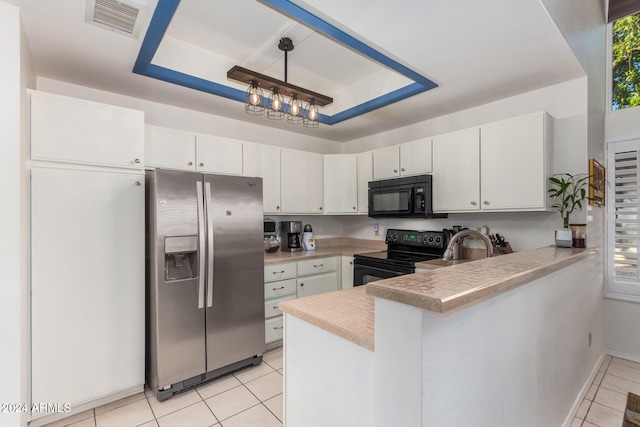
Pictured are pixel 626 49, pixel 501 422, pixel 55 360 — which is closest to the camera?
pixel 501 422

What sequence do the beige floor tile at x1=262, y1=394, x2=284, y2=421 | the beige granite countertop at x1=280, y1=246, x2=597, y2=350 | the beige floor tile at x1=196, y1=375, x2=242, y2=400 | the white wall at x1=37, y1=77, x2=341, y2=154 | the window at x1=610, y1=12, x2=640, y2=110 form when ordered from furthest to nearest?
the window at x1=610, y1=12, x2=640, y2=110 < the white wall at x1=37, y1=77, x2=341, y2=154 < the beige floor tile at x1=196, y1=375, x2=242, y2=400 < the beige floor tile at x1=262, y1=394, x2=284, y2=421 < the beige granite countertop at x1=280, y1=246, x2=597, y2=350

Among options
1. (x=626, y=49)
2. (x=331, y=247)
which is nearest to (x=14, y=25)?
(x=331, y=247)

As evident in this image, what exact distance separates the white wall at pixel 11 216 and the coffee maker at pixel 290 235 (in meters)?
2.34

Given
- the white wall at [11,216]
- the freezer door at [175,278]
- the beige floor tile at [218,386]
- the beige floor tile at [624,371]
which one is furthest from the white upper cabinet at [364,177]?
the white wall at [11,216]

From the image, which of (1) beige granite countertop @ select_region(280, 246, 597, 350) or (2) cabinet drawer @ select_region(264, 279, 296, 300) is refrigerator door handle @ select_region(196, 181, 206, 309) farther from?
(1) beige granite countertop @ select_region(280, 246, 597, 350)

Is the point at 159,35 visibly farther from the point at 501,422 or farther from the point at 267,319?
the point at 501,422

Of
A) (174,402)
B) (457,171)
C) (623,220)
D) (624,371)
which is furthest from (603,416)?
(174,402)

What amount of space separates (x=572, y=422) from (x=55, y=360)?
10.8ft

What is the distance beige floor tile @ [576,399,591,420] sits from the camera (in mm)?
1979

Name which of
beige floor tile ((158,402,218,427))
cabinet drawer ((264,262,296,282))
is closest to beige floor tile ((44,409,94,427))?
beige floor tile ((158,402,218,427))

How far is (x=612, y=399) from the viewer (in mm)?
2133

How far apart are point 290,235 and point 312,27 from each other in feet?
7.65

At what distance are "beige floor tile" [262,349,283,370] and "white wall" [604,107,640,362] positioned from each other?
9.86ft

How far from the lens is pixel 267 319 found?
9.62 feet
